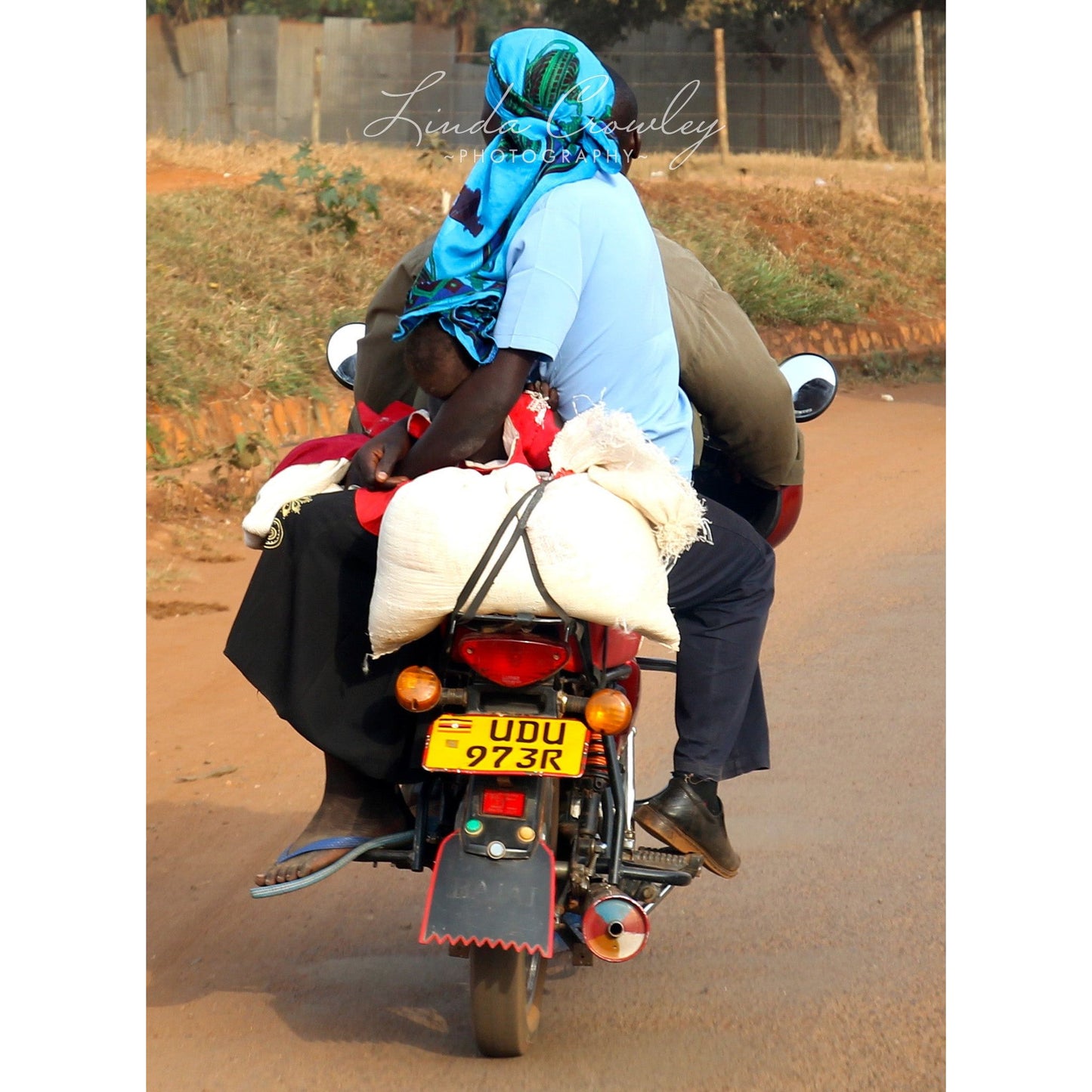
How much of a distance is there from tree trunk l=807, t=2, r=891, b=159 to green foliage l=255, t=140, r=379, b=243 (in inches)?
487

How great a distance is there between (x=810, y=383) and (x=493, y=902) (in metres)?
1.68

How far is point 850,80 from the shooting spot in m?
25.4

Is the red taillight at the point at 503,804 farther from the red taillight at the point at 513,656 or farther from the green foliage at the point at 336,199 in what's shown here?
the green foliage at the point at 336,199

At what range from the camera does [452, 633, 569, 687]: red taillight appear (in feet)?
8.99

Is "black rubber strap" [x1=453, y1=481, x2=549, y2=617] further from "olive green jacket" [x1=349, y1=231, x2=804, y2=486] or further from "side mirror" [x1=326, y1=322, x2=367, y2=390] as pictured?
"side mirror" [x1=326, y1=322, x2=367, y2=390]

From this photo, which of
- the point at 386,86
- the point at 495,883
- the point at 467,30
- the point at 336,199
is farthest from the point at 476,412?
the point at 467,30

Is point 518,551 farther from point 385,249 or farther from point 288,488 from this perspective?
point 385,249

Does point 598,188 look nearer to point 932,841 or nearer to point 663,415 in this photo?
point 663,415

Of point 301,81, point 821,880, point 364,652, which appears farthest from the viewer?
point 301,81

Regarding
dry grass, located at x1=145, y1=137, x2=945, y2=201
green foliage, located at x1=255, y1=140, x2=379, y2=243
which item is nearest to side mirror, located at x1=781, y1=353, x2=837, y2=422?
green foliage, located at x1=255, y1=140, x2=379, y2=243

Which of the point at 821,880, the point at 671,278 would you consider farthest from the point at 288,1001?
the point at 671,278

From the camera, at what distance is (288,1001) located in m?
3.29
